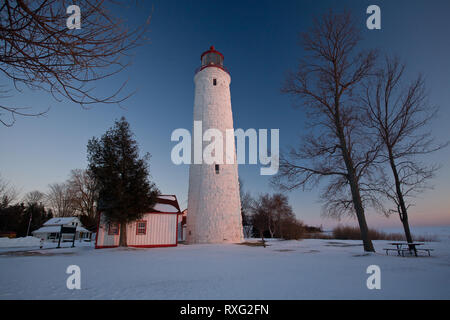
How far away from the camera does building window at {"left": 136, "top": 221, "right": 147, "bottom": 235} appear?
16225 mm

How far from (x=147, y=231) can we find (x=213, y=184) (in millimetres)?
6433

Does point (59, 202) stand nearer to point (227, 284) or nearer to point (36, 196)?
point (36, 196)

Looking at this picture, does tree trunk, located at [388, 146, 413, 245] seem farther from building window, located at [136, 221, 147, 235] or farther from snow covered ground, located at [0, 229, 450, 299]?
→ building window, located at [136, 221, 147, 235]

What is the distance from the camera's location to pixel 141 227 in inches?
645

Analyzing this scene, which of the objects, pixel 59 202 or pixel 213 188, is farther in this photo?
pixel 59 202

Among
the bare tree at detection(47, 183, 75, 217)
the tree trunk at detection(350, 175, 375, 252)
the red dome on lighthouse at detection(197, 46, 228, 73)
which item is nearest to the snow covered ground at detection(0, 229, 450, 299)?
the tree trunk at detection(350, 175, 375, 252)

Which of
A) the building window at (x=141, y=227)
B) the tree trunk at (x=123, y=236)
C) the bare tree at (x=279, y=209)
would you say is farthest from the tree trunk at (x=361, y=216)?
the bare tree at (x=279, y=209)

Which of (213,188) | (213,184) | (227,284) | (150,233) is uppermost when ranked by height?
(213,184)

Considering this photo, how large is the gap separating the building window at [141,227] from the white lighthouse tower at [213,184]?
377 cm

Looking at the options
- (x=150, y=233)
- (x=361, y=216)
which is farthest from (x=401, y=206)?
(x=150, y=233)

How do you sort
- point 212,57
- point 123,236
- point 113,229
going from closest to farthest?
1. point 123,236
2. point 113,229
3. point 212,57

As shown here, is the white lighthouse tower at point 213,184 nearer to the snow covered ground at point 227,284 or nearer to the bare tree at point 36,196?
the snow covered ground at point 227,284

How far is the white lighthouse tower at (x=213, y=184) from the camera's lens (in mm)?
17297
